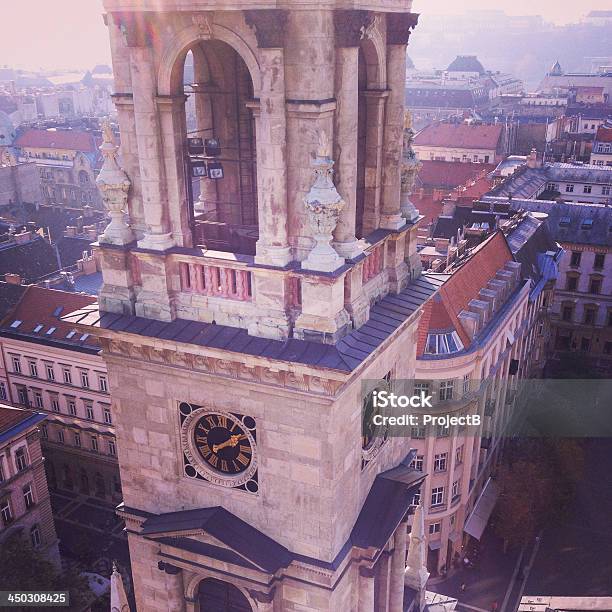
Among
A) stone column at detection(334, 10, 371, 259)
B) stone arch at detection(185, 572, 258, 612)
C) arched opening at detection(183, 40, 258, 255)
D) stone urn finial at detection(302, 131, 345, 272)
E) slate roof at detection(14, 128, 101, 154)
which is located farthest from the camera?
slate roof at detection(14, 128, 101, 154)

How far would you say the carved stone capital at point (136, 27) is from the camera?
779 inches

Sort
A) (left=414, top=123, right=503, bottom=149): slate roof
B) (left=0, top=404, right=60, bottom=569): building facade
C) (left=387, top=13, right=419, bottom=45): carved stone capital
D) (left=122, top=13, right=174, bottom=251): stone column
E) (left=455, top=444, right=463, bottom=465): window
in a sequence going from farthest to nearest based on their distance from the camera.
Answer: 1. (left=414, top=123, right=503, bottom=149): slate roof
2. (left=455, top=444, right=463, bottom=465): window
3. (left=0, top=404, right=60, bottom=569): building facade
4. (left=387, top=13, right=419, bottom=45): carved stone capital
5. (left=122, top=13, right=174, bottom=251): stone column

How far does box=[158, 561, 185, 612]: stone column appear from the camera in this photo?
23.9 m

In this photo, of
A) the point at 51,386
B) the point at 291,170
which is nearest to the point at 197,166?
the point at 291,170

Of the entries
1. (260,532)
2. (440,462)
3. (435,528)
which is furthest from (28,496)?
(260,532)

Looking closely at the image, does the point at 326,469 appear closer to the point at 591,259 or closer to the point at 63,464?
the point at 63,464

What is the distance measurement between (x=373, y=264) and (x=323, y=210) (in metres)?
4.89

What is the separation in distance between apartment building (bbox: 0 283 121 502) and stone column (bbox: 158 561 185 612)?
39686mm

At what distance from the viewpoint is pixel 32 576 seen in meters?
47.0

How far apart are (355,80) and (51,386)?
53376 millimetres

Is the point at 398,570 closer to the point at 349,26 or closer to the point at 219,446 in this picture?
the point at 219,446

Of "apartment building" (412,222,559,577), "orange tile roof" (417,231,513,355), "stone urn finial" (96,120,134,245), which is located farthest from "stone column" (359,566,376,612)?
"apartment building" (412,222,559,577)

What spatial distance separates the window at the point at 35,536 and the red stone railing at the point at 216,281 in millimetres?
42072

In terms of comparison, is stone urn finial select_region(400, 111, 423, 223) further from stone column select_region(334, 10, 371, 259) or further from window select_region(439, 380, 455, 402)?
window select_region(439, 380, 455, 402)
